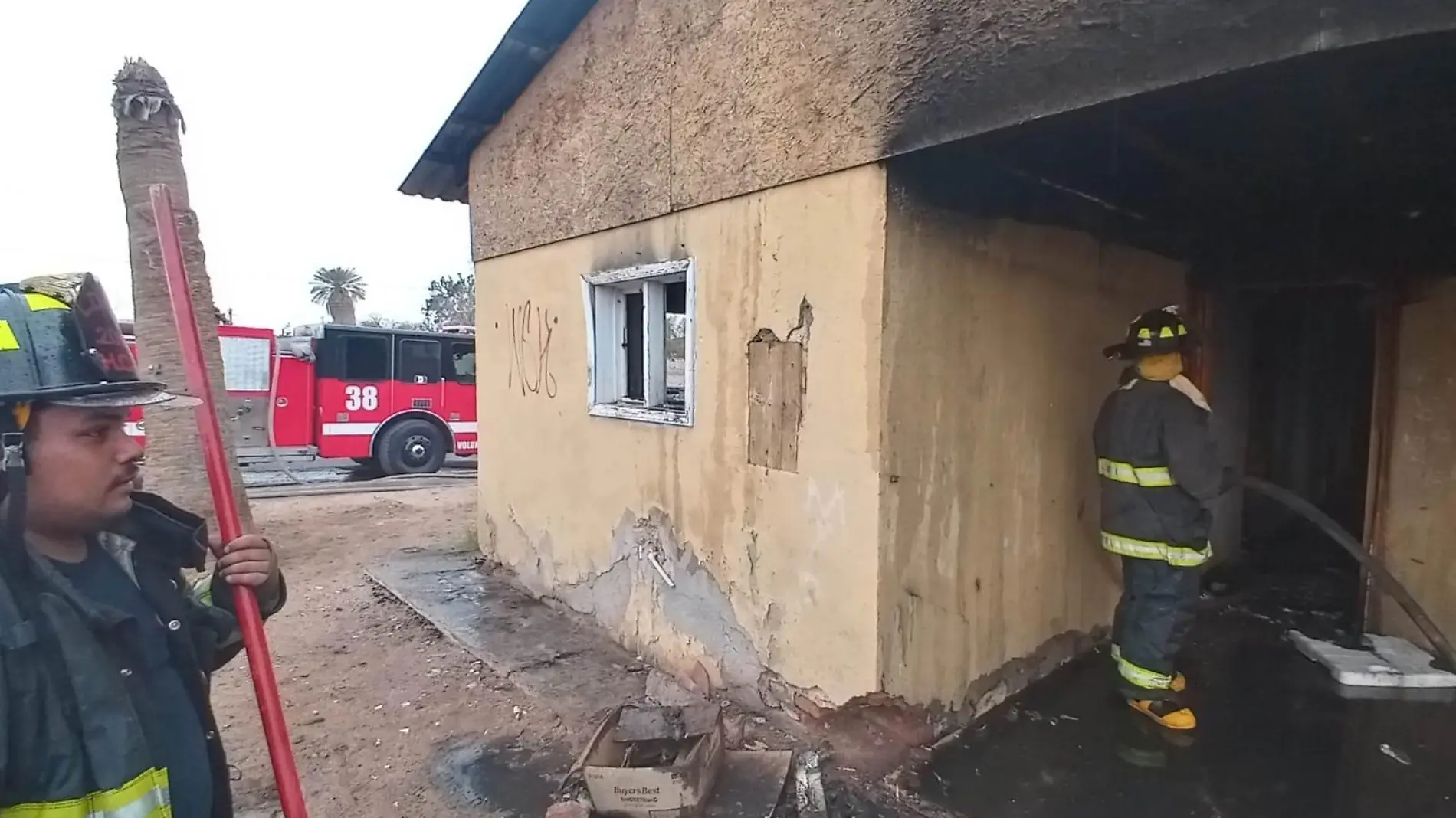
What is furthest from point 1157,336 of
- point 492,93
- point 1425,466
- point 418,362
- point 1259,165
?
point 418,362

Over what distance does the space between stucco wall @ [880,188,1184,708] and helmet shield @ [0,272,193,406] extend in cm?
252

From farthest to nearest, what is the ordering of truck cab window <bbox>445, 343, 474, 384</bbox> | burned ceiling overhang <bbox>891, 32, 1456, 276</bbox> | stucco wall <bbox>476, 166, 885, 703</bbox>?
1. truck cab window <bbox>445, 343, 474, 384</bbox>
2. stucco wall <bbox>476, 166, 885, 703</bbox>
3. burned ceiling overhang <bbox>891, 32, 1456, 276</bbox>

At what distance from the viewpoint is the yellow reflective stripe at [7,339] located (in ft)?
4.90

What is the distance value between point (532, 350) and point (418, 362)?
932 centimetres

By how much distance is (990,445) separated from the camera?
3.89m

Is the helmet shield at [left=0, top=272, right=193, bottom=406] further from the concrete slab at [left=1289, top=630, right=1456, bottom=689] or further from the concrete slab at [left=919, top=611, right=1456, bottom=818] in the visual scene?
the concrete slab at [left=1289, top=630, right=1456, bottom=689]

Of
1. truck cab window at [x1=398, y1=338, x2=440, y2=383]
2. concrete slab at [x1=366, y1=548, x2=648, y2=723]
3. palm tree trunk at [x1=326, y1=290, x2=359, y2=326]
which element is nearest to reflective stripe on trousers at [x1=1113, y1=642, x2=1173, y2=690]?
concrete slab at [x1=366, y1=548, x2=648, y2=723]

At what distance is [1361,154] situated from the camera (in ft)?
10.3

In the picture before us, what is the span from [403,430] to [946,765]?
42.1 ft

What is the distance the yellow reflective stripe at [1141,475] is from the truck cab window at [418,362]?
41.5 ft

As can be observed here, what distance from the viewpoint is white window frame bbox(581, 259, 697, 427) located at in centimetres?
434

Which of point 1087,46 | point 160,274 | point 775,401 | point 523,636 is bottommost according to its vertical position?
point 523,636

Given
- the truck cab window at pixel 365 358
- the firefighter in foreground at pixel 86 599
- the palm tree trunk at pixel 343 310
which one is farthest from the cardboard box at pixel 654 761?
the palm tree trunk at pixel 343 310

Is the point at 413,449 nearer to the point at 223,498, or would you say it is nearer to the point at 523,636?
the point at 523,636
